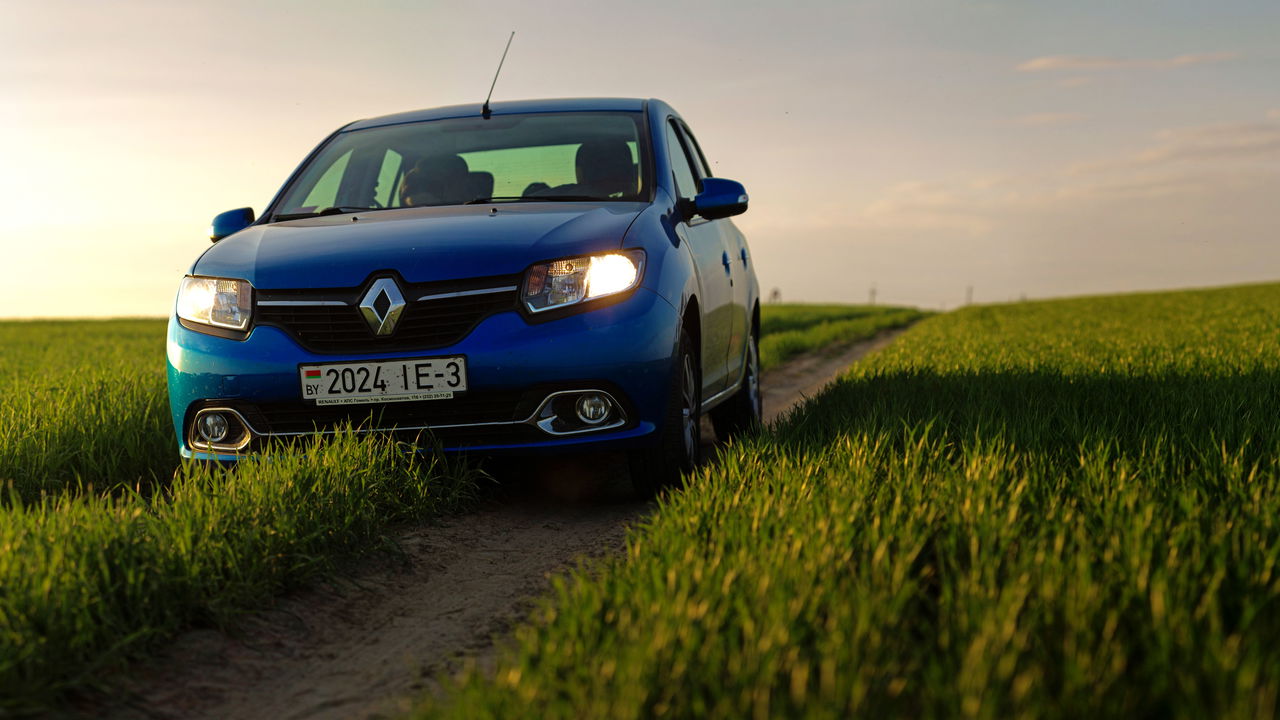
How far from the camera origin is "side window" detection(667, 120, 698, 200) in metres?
5.57

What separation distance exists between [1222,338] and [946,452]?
8.45 m

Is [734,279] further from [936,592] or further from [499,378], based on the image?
[936,592]

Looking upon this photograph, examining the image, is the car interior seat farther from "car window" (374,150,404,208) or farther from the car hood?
"car window" (374,150,404,208)

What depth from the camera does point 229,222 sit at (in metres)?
5.38

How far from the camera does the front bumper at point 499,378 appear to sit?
4.21 m

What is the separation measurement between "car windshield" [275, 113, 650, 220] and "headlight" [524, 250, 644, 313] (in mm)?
761

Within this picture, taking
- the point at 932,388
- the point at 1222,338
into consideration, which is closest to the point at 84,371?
the point at 932,388

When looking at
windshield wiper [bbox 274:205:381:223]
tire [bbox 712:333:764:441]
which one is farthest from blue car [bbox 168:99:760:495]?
tire [bbox 712:333:764:441]

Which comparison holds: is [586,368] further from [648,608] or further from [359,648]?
[648,608]

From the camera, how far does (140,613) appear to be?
2826 mm

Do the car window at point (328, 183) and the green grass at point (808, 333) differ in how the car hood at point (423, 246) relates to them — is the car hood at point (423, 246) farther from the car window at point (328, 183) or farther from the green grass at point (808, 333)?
the green grass at point (808, 333)

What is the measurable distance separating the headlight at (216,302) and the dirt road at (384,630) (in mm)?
1191

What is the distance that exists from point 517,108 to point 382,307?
2.07 m

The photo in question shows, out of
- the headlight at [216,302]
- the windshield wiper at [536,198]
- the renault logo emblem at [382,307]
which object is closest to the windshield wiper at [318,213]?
the windshield wiper at [536,198]
